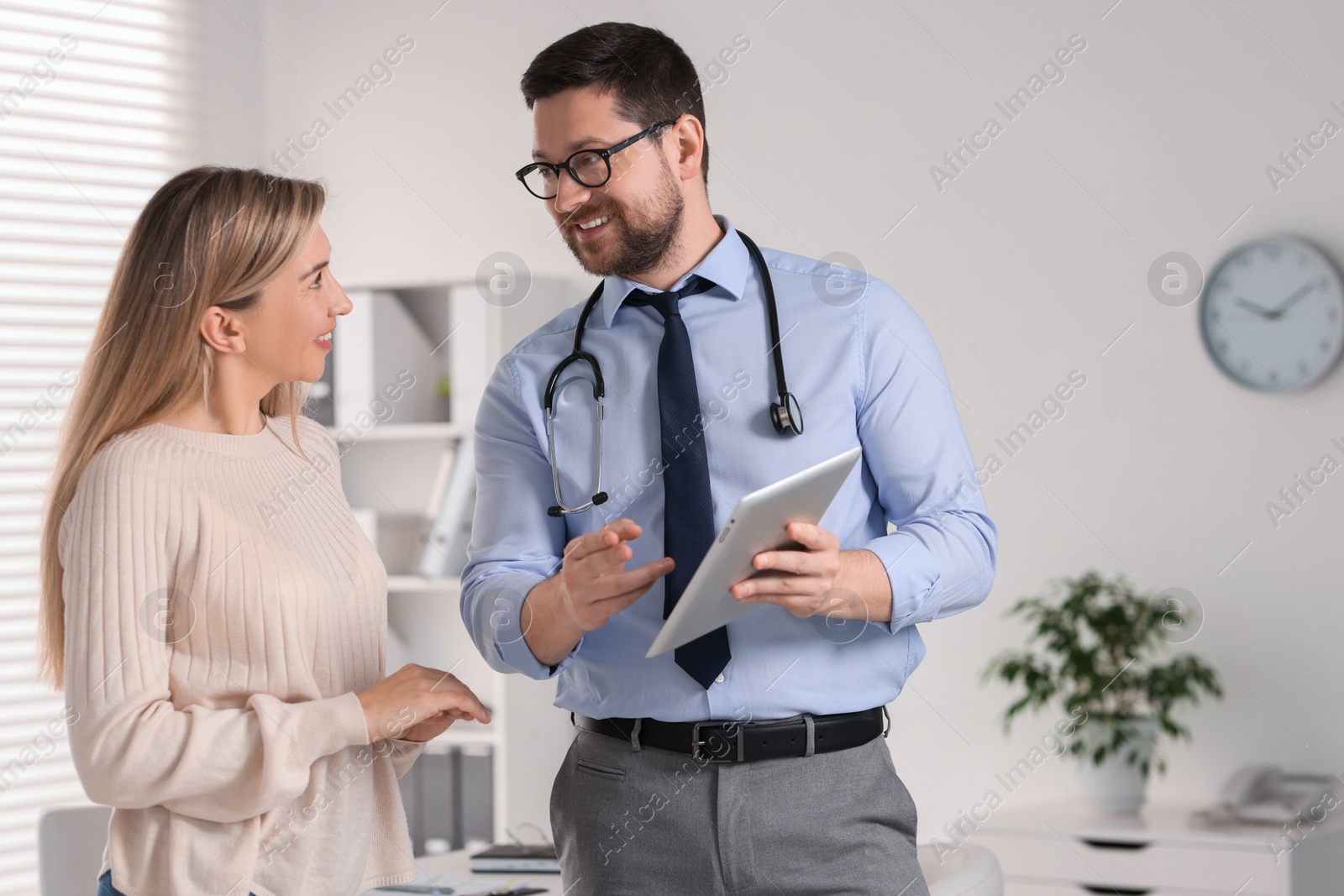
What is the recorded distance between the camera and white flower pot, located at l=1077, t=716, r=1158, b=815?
11.1ft

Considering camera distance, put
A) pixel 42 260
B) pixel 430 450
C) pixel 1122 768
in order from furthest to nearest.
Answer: pixel 430 450
pixel 42 260
pixel 1122 768

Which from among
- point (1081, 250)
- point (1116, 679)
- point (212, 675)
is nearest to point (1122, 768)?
point (1116, 679)

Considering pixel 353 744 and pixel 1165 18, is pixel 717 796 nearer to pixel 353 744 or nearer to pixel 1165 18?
pixel 353 744

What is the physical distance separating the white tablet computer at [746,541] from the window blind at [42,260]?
350 centimetres

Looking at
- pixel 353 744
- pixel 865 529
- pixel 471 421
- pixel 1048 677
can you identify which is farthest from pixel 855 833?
pixel 471 421

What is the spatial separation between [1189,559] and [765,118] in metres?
1.99

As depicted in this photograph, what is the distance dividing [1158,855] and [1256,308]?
1.57m

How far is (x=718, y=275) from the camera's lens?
179 cm

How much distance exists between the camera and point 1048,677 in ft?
11.5

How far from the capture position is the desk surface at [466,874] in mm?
2445

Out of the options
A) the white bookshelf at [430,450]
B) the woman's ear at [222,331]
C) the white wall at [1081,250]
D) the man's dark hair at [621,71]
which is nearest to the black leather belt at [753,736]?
the woman's ear at [222,331]

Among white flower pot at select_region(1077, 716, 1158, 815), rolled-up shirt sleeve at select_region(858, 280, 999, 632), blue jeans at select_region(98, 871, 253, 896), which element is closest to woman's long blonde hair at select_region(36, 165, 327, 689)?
blue jeans at select_region(98, 871, 253, 896)

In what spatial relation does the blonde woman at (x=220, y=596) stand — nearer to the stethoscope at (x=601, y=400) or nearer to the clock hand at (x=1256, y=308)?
the stethoscope at (x=601, y=400)

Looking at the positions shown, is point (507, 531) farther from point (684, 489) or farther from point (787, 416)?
point (787, 416)
